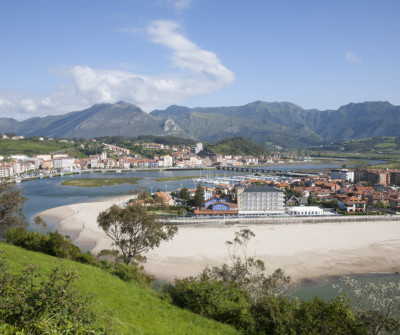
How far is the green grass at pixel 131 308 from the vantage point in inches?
231

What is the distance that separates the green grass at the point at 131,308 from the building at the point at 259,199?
82.5 ft

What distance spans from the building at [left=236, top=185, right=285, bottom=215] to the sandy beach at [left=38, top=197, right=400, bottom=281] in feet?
15.4

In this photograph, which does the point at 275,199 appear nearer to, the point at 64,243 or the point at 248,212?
the point at 248,212

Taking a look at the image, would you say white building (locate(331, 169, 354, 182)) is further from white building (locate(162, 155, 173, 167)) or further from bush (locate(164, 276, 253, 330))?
bush (locate(164, 276, 253, 330))

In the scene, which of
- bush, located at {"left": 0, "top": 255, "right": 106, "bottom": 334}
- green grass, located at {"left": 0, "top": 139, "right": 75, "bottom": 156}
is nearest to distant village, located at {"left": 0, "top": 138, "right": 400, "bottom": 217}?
green grass, located at {"left": 0, "top": 139, "right": 75, "bottom": 156}

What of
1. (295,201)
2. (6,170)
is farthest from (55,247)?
(6,170)

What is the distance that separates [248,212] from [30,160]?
75.0 meters

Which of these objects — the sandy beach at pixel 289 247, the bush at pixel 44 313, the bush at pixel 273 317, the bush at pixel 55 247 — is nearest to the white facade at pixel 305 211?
the sandy beach at pixel 289 247

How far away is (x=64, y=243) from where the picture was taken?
40.5 feet

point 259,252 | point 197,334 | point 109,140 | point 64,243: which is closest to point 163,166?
point 109,140

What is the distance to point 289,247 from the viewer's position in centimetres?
2202

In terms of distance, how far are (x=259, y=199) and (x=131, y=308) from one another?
92.8 feet

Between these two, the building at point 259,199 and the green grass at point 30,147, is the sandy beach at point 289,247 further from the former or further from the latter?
the green grass at point 30,147

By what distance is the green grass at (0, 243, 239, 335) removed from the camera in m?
5.87
